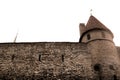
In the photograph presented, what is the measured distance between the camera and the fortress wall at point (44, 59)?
16.8 m

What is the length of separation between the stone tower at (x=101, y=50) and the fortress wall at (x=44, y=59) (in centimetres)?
65

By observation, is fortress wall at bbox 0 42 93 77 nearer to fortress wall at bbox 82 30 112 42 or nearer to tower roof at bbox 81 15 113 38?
fortress wall at bbox 82 30 112 42

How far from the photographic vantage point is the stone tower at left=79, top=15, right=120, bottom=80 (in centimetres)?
1614

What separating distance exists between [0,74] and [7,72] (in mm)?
606

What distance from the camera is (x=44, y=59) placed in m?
17.5

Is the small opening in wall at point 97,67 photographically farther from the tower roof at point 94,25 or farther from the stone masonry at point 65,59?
the tower roof at point 94,25

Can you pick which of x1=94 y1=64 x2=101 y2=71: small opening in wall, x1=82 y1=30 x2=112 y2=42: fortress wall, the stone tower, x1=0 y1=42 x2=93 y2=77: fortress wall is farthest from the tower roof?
x1=94 y1=64 x2=101 y2=71: small opening in wall

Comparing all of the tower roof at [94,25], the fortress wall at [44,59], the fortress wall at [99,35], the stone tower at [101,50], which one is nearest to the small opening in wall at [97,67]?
the stone tower at [101,50]

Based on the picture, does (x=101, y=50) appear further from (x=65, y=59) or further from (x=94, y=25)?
(x=65, y=59)

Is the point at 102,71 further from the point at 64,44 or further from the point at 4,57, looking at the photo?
the point at 4,57

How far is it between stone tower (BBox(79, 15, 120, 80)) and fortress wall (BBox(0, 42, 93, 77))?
650 millimetres

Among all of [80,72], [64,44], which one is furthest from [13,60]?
[80,72]

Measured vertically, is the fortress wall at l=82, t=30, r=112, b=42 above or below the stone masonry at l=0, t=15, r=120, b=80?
A: above

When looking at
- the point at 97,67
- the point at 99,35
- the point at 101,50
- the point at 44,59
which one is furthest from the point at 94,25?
the point at 44,59
